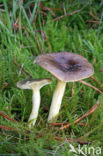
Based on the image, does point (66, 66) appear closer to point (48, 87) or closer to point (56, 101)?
point (56, 101)

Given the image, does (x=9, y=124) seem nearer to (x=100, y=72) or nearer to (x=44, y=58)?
(x=44, y=58)

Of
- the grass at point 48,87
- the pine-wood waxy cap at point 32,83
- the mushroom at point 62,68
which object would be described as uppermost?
the mushroom at point 62,68

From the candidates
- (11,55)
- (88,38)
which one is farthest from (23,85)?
(88,38)

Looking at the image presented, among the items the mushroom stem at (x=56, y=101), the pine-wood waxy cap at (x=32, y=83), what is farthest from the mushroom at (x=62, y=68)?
the pine-wood waxy cap at (x=32, y=83)

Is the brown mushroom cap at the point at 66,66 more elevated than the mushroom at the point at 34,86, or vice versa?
the brown mushroom cap at the point at 66,66

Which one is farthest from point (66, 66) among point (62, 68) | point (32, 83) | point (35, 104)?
point (35, 104)

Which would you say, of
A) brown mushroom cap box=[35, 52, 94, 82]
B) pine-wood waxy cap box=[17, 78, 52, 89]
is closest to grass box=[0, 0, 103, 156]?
pine-wood waxy cap box=[17, 78, 52, 89]

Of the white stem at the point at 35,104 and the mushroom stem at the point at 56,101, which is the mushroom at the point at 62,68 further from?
the white stem at the point at 35,104
